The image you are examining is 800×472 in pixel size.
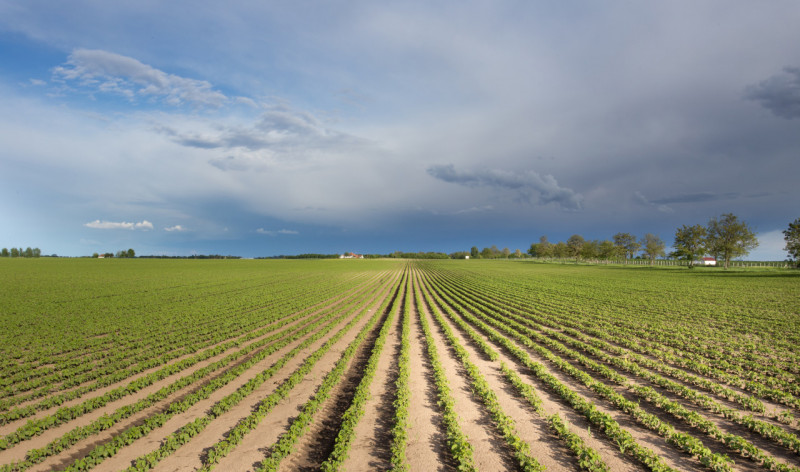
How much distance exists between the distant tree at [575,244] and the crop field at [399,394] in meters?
160

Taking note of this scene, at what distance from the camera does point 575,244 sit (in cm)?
17500

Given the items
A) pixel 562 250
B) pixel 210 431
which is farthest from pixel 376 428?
pixel 562 250

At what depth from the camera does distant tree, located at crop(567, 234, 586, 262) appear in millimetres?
170875

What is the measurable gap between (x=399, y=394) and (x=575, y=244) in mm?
187699

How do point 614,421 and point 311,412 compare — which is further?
point 311,412

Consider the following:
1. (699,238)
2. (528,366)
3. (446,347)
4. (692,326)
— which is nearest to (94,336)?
(446,347)

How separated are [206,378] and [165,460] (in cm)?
579

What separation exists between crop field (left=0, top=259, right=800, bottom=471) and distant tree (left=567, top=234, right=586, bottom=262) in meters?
160

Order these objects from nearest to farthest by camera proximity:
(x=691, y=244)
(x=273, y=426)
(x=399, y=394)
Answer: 1. (x=273, y=426)
2. (x=399, y=394)
3. (x=691, y=244)

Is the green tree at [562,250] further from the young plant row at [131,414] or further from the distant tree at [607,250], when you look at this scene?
the young plant row at [131,414]

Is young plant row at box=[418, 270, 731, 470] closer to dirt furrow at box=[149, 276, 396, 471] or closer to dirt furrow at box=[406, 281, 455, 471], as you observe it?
dirt furrow at box=[406, 281, 455, 471]

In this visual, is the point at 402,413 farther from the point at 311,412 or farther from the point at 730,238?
the point at 730,238

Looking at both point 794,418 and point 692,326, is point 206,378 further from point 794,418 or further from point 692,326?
point 692,326

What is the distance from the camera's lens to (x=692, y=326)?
21.9m
